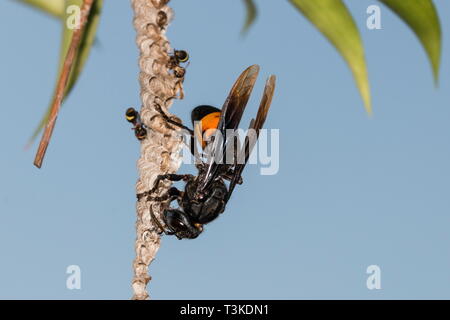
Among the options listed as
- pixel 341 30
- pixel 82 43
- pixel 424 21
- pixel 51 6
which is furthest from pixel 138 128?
pixel 424 21

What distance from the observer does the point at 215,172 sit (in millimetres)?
2441

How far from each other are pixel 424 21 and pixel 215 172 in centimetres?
82

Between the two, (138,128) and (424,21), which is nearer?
(138,128)

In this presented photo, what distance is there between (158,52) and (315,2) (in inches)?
19.0

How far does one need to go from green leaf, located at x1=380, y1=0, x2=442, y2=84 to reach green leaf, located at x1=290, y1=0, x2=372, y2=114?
0.17m

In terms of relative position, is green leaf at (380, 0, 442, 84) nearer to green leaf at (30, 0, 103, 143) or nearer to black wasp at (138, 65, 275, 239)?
black wasp at (138, 65, 275, 239)

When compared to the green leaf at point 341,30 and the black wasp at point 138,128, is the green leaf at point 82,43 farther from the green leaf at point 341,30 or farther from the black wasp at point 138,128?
the green leaf at point 341,30

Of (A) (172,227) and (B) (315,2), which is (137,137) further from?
(B) (315,2)

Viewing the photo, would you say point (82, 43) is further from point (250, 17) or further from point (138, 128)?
point (250, 17)

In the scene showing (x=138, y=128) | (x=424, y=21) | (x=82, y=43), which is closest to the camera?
(x=138, y=128)

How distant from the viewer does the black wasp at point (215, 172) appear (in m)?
2.34

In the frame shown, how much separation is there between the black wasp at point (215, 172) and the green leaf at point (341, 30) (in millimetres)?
337

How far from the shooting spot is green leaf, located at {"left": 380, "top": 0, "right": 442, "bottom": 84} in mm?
2143
